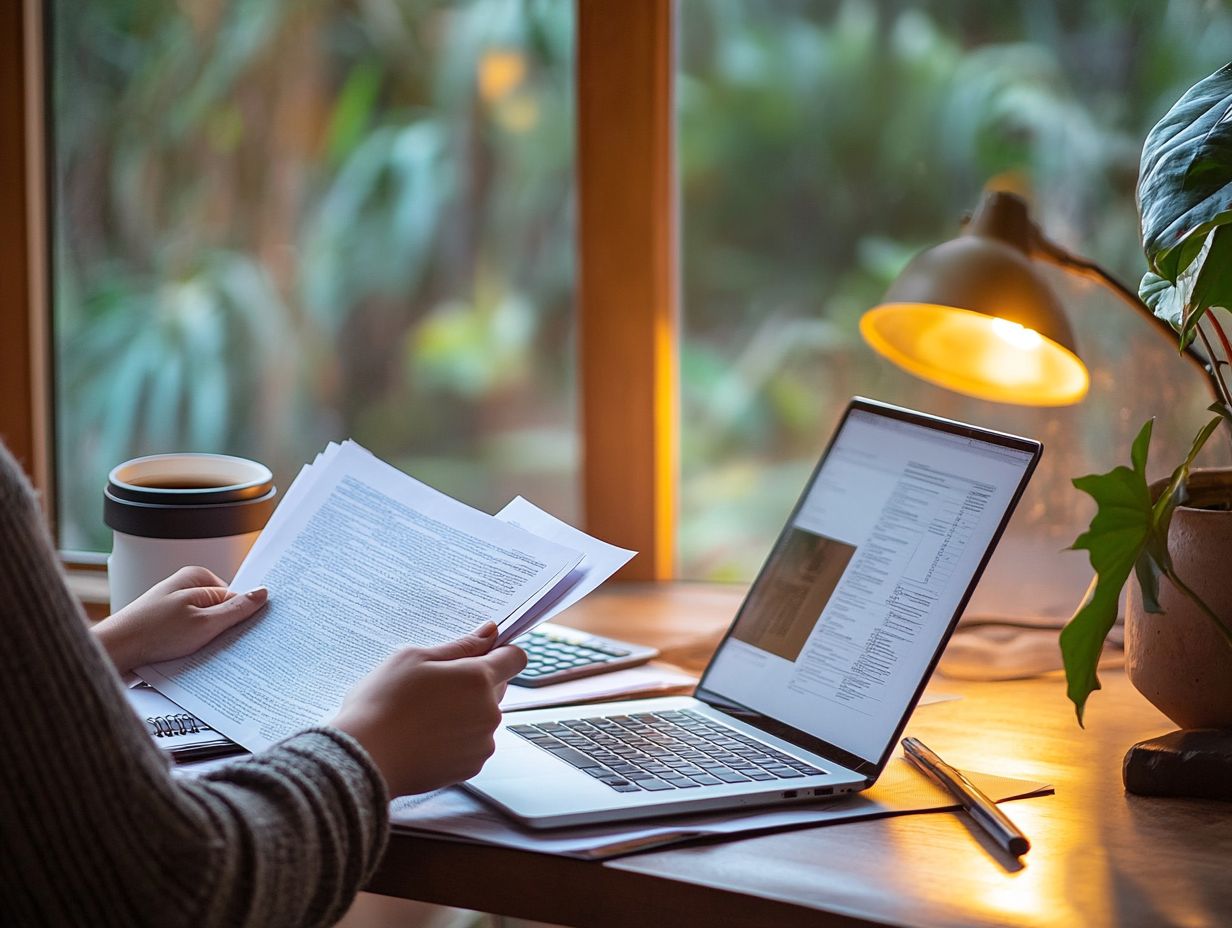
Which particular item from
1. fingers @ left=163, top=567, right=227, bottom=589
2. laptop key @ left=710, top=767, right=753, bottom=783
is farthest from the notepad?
laptop key @ left=710, top=767, right=753, bottom=783

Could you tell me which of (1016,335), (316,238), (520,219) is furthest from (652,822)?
(316,238)

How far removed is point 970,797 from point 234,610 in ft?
1.76

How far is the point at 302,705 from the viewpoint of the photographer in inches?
35.4

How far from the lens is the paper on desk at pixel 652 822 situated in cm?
77

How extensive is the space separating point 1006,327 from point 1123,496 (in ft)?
1.42

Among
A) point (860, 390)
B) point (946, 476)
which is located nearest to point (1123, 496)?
point (946, 476)

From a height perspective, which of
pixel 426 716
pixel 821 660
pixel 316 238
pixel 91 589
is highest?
pixel 316 238

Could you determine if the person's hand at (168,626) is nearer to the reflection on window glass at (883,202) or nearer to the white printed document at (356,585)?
the white printed document at (356,585)

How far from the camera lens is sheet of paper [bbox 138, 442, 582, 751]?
90 centimetres

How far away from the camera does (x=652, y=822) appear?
80 centimetres

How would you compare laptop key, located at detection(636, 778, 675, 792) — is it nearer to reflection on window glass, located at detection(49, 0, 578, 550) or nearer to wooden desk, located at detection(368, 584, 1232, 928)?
wooden desk, located at detection(368, 584, 1232, 928)

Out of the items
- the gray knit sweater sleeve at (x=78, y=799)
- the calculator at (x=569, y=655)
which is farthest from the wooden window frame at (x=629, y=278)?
the gray knit sweater sleeve at (x=78, y=799)

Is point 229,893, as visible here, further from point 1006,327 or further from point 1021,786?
point 1006,327

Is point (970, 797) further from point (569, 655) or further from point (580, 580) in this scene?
point (569, 655)
